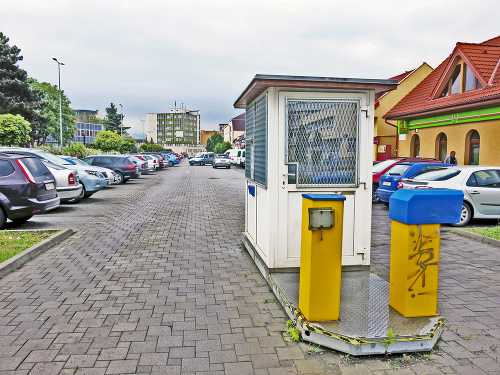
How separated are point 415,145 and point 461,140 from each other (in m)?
4.72

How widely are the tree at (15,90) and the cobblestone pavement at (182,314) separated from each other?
47750 millimetres

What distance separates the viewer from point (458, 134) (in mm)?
19734

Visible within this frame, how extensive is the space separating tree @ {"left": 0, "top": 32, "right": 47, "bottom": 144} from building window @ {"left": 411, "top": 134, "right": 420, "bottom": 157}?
43704mm

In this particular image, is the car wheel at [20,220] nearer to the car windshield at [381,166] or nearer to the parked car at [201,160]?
the car windshield at [381,166]

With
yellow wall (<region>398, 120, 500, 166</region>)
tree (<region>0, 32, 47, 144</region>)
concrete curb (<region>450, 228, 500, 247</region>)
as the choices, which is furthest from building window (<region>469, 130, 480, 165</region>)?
tree (<region>0, 32, 47, 144</region>)

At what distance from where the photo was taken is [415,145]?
24.2 m

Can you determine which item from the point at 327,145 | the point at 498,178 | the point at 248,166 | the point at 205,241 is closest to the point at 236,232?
the point at 205,241

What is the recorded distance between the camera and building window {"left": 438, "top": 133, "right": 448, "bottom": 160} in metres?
21.3

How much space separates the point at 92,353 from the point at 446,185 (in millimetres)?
8983

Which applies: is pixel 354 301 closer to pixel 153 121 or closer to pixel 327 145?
pixel 327 145

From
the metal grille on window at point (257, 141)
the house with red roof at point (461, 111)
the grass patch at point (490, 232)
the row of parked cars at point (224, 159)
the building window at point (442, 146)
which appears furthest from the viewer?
the row of parked cars at point (224, 159)

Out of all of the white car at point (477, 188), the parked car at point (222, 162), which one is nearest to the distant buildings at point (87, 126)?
the parked car at point (222, 162)

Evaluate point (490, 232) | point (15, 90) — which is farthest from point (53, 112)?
point (490, 232)

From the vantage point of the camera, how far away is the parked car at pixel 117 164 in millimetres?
22594
